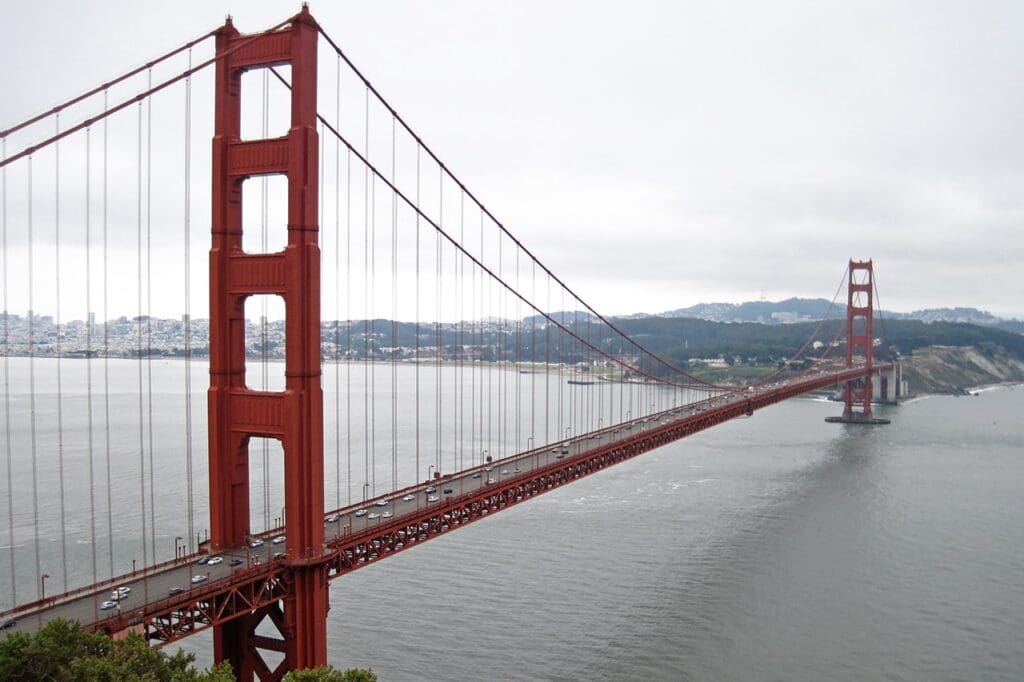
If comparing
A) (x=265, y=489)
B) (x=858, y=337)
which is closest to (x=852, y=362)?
(x=858, y=337)

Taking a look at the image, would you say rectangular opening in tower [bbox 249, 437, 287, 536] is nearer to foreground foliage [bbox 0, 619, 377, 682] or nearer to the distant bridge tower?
foreground foliage [bbox 0, 619, 377, 682]

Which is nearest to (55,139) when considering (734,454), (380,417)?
(734,454)

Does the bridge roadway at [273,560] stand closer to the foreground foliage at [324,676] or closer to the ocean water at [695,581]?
the foreground foliage at [324,676]

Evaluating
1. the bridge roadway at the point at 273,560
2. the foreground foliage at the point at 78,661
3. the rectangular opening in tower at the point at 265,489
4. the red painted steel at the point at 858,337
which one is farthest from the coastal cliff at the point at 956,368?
the foreground foliage at the point at 78,661

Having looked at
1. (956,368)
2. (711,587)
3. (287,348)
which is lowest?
(711,587)

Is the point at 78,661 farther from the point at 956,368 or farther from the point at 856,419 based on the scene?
the point at 956,368

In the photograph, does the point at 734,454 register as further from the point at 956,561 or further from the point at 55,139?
the point at 55,139

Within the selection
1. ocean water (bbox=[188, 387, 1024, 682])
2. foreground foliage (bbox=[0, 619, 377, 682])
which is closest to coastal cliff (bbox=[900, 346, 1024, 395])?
ocean water (bbox=[188, 387, 1024, 682])
